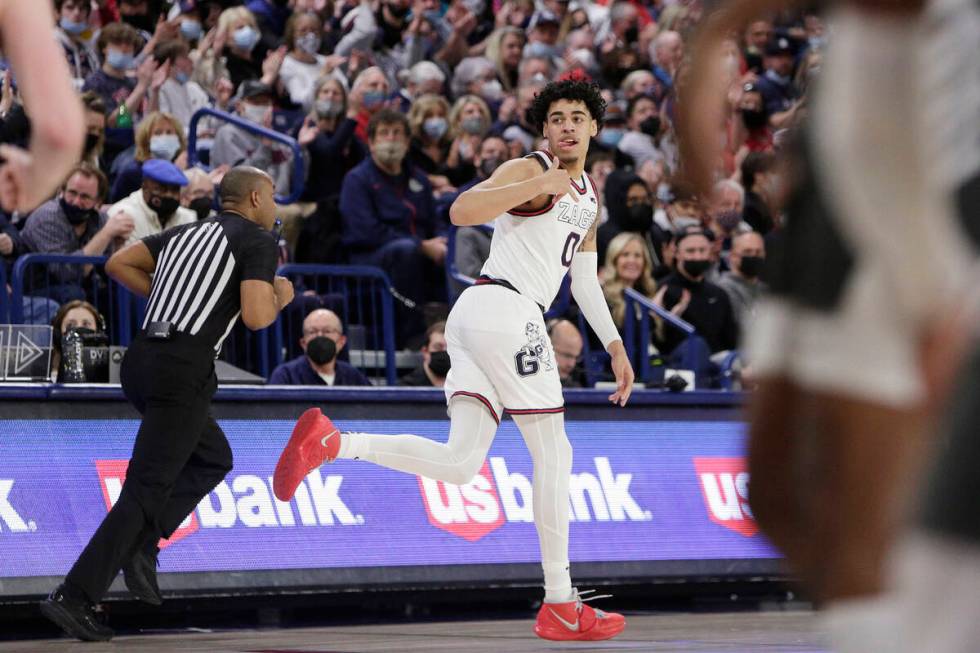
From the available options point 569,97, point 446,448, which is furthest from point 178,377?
point 569,97

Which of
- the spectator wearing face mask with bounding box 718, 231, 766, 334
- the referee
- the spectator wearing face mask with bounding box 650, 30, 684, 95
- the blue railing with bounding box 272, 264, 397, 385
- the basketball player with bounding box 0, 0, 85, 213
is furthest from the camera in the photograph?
the spectator wearing face mask with bounding box 650, 30, 684, 95

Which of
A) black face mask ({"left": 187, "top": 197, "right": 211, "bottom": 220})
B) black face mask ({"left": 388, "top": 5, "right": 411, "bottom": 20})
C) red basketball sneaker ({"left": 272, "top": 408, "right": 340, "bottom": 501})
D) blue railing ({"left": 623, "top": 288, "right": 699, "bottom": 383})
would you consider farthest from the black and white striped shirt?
black face mask ({"left": 388, "top": 5, "right": 411, "bottom": 20})

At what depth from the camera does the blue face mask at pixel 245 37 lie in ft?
48.9

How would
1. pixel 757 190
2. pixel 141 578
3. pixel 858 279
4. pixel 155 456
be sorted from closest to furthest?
pixel 858 279
pixel 155 456
pixel 141 578
pixel 757 190

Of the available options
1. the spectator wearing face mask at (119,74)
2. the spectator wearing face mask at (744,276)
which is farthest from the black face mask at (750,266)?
the spectator wearing face mask at (119,74)

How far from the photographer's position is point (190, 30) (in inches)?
592

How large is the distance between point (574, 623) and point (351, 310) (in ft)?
16.9

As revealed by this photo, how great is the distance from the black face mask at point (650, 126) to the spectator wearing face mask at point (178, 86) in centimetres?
491

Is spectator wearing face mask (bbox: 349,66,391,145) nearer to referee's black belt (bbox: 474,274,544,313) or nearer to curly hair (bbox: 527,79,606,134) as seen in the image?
curly hair (bbox: 527,79,606,134)

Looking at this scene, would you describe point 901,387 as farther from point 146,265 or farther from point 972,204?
point 146,265

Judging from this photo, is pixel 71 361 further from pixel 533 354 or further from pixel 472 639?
pixel 533 354

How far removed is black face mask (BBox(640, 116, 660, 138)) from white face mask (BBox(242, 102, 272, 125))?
4.42 metres

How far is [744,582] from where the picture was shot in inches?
425

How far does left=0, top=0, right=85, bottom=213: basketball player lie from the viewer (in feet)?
9.62
